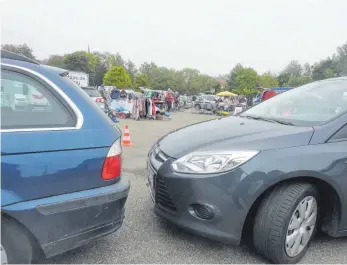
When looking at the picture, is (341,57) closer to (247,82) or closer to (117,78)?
(247,82)

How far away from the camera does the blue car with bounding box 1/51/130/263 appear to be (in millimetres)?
1881

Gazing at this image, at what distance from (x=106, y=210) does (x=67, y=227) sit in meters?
0.29

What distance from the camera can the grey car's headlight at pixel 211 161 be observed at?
2.47m

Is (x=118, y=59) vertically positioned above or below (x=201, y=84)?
above

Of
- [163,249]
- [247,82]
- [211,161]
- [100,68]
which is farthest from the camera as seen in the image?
[100,68]

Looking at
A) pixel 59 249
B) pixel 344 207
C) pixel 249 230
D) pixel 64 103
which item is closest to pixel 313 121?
pixel 344 207

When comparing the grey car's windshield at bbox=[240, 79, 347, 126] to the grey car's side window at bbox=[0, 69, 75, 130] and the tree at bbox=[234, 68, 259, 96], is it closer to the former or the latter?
the grey car's side window at bbox=[0, 69, 75, 130]

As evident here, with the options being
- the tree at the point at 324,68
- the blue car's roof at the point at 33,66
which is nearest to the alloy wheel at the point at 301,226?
the blue car's roof at the point at 33,66

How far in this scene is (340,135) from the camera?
8.87 ft

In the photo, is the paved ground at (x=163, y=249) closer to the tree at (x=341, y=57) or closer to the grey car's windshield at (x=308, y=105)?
the grey car's windshield at (x=308, y=105)

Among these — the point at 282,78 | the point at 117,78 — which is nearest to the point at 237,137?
the point at 117,78

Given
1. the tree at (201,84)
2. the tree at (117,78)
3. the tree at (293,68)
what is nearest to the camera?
the tree at (117,78)

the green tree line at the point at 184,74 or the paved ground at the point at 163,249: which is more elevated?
the green tree line at the point at 184,74

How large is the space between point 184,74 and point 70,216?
8153 centimetres
